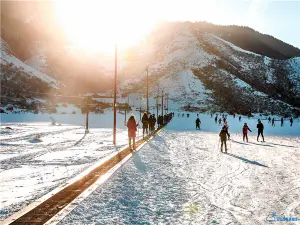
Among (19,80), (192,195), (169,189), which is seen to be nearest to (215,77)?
(19,80)

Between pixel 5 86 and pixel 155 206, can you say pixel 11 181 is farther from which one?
pixel 5 86

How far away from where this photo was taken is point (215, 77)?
151250mm

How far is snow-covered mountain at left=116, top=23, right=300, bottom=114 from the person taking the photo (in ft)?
440

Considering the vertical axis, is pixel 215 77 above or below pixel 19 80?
above

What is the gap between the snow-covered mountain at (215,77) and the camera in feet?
440

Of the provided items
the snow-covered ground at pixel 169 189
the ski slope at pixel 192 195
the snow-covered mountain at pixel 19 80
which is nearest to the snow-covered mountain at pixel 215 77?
the snow-covered mountain at pixel 19 80

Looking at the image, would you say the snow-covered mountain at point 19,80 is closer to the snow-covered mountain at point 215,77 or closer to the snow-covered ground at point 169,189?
the snow-covered mountain at point 215,77

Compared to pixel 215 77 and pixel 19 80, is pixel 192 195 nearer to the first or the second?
pixel 19 80

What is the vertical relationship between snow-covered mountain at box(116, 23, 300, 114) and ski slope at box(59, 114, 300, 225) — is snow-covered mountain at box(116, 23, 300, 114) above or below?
above

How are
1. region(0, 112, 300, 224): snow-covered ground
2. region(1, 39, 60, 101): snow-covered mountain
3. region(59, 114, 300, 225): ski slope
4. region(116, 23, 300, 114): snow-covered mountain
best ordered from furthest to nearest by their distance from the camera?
region(116, 23, 300, 114): snow-covered mountain < region(1, 39, 60, 101): snow-covered mountain < region(0, 112, 300, 224): snow-covered ground < region(59, 114, 300, 225): ski slope

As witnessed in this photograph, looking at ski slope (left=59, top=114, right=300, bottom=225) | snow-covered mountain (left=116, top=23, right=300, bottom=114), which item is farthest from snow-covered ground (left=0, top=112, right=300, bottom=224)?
snow-covered mountain (left=116, top=23, right=300, bottom=114)

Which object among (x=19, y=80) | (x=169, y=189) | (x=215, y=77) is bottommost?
(x=169, y=189)

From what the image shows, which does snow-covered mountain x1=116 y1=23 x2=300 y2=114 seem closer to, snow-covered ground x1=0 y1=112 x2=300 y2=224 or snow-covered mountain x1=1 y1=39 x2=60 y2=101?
snow-covered mountain x1=1 y1=39 x2=60 y2=101

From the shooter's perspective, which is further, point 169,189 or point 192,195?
point 169,189
